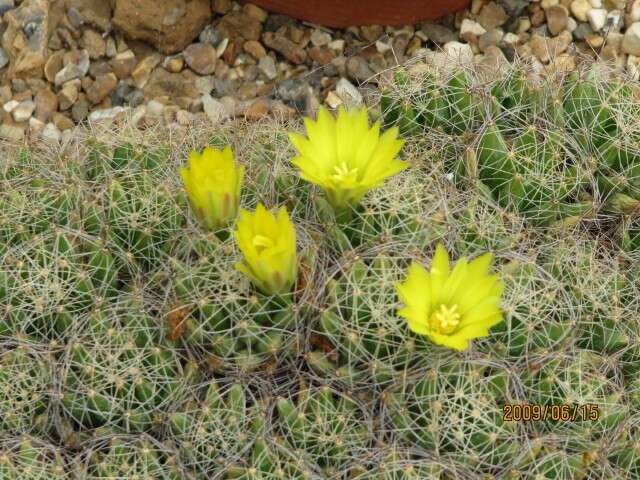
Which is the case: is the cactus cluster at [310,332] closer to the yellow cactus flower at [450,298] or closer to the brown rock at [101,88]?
the yellow cactus flower at [450,298]

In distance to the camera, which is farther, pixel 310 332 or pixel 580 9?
pixel 580 9

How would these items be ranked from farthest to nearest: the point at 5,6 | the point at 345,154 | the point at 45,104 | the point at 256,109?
1. the point at 5,6
2. the point at 45,104
3. the point at 256,109
4. the point at 345,154

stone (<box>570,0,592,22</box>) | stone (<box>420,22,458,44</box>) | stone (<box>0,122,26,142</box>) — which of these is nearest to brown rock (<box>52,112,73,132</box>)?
stone (<box>0,122,26,142</box>)

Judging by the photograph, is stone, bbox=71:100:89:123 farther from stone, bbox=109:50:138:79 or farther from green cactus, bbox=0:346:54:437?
green cactus, bbox=0:346:54:437

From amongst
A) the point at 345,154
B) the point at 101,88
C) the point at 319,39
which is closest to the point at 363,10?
the point at 319,39

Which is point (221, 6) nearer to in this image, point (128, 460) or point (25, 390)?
point (25, 390)

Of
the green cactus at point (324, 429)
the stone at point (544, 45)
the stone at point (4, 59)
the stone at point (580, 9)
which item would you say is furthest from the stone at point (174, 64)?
the green cactus at point (324, 429)
